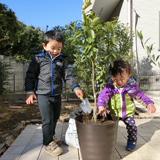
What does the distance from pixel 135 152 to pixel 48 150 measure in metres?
1.15

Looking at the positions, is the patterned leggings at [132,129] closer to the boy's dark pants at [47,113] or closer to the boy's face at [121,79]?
the boy's face at [121,79]

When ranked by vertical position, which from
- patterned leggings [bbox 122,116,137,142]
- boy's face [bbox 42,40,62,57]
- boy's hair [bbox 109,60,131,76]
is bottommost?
patterned leggings [bbox 122,116,137,142]

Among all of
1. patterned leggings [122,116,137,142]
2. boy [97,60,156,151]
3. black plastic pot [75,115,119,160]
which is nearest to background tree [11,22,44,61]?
boy [97,60,156,151]

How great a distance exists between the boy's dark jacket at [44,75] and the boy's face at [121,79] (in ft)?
1.83

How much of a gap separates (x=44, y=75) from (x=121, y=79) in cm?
102

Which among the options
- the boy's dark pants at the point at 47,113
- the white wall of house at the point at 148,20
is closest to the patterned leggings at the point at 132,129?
the boy's dark pants at the point at 47,113

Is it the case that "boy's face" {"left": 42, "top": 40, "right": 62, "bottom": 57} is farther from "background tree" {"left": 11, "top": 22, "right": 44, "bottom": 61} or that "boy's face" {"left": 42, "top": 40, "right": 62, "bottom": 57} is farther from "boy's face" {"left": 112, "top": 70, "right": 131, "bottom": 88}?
"background tree" {"left": 11, "top": 22, "right": 44, "bottom": 61}

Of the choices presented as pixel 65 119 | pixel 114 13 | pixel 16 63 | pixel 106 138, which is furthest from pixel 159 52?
pixel 16 63

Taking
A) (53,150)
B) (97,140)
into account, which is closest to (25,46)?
(53,150)

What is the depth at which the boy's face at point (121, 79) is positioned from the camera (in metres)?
2.02

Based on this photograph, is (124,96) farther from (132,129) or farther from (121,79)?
(132,129)

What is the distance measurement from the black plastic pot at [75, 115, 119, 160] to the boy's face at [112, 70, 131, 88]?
635 millimetres

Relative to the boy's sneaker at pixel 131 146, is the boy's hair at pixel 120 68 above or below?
above

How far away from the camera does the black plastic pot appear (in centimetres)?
156
